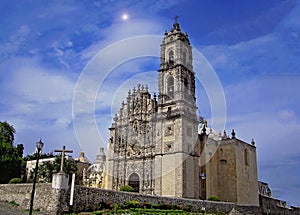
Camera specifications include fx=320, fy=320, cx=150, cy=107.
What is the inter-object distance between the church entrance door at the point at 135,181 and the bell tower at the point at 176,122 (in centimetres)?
313

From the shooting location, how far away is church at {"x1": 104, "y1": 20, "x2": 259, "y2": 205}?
38.2m

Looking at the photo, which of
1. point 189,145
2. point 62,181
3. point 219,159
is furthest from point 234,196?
point 62,181

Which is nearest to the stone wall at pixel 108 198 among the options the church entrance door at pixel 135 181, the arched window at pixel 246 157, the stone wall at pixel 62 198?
the stone wall at pixel 62 198

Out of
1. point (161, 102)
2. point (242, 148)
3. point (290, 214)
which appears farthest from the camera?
point (290, 214)

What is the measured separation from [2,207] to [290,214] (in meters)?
46.9

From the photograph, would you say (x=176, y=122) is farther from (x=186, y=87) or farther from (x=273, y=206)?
(x=273, y=206)

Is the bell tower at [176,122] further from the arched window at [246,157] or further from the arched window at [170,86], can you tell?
the arched window at [246,157]

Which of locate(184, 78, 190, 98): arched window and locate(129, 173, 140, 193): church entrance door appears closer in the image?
locate(129, 173, 140, 193): church entrance door

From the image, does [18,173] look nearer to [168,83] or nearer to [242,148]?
[168,83]

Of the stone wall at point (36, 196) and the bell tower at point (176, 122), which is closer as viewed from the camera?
the stone wall at point (36, 196)

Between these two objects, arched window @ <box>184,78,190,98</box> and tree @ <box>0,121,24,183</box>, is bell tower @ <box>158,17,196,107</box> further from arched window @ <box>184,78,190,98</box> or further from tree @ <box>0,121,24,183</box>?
tree @ <box>0,121,24,183</box>

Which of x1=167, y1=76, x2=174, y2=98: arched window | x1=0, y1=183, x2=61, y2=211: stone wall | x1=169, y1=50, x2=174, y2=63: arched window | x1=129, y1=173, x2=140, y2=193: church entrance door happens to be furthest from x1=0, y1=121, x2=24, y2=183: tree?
x1=169, y1=50, x2=174, y2=63: arched window

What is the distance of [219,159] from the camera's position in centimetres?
4381

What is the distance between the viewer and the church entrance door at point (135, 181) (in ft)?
132
